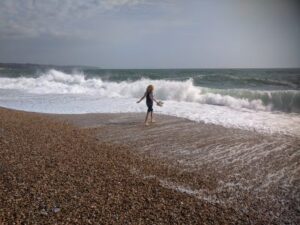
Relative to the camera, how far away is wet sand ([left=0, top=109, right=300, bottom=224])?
13.8ft

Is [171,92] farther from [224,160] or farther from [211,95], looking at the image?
[224,160]

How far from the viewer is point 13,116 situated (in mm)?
11453

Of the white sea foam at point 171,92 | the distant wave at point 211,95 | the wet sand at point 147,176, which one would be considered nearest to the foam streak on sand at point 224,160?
the wet sand at point 147,176

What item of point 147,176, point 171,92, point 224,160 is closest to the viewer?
point 147,176

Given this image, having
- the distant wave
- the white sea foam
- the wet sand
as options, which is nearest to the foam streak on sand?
the wet sand

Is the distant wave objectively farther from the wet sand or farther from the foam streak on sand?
the wet sand

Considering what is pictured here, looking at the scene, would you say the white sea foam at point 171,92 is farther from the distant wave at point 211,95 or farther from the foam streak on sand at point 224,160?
the foam streak on sand at point 224,160

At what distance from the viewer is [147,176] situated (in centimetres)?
564

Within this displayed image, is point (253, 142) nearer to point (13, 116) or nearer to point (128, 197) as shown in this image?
point (128, 197)

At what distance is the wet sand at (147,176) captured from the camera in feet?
13.8

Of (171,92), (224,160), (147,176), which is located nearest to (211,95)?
(171,92)

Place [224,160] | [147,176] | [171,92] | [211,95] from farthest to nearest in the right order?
1. [171,92]
2. [211,95]
3. [224,160]
4. [147,176]

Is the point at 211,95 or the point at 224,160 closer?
the point at 224,160

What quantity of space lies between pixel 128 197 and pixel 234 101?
13.2 meters
